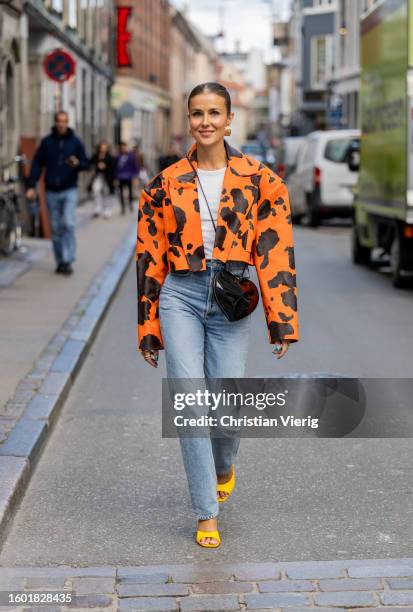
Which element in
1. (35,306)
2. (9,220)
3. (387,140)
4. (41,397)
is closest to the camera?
(41,397)

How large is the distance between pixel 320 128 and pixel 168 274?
62908mm

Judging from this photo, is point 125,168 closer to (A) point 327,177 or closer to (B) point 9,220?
(A) point 327,177

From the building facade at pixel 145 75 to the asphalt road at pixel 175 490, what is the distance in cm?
3920

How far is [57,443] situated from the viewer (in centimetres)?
674

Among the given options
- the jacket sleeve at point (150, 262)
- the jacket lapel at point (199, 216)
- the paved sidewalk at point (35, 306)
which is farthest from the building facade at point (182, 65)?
the jacket lapel at point (199, 216)

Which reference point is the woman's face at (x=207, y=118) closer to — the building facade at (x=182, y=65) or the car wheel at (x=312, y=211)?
the car wheel at (x=312, y=211)

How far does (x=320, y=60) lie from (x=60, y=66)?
4696 cm

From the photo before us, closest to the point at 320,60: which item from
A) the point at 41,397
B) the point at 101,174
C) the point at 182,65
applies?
the point at 182,65

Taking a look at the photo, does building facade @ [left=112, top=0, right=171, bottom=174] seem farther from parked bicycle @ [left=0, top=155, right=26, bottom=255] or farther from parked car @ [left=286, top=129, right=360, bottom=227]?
parked bicycle @ [left=0, top=155, right=26, bottom=255]

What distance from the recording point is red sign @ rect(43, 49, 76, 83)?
19125mm

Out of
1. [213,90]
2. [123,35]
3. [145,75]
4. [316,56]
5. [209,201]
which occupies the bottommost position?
[209,201]

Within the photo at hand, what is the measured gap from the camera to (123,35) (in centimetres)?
4803

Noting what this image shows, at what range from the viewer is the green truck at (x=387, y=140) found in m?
13.1

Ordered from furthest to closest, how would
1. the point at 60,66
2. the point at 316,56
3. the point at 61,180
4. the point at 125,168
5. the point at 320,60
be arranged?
the point at 320,60 → the point at 316,56 → the point at 125,168 → the point at 60,66 → the point at 61,180
